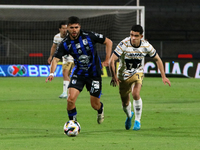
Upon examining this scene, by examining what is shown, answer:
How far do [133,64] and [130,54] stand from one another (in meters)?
0.25

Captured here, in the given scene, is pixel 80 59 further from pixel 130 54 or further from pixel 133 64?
pixel 133 64

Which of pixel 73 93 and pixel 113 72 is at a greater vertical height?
pixel 113 72

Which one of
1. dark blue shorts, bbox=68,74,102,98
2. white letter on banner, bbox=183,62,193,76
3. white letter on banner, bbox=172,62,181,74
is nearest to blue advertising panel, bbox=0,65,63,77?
white letter on banner, bbox=172,62,181,74

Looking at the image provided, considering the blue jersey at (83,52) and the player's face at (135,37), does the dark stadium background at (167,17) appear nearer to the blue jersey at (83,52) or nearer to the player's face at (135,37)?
the player's face at (135,37)

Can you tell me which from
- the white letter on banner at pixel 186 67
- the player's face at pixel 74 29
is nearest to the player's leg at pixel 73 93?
the player's face at pixel 74 29

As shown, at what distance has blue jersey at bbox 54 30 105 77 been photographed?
7453 mm

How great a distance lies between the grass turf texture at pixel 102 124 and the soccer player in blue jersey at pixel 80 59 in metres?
0.59

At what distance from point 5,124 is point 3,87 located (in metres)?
8.71

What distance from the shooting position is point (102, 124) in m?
8.15

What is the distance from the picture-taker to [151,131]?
7.23 m

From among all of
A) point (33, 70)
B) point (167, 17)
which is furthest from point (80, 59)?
point (167, 17)

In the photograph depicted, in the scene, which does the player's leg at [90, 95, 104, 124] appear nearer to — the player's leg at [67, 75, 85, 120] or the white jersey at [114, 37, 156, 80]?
the player's leg at [67, 75, 85, 120]

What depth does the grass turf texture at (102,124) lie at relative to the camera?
5.91 m

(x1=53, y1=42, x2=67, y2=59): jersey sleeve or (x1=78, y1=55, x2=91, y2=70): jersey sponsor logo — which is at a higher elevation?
(x1=53, y1=42, x2=67, y2=59): jersey sleeve
